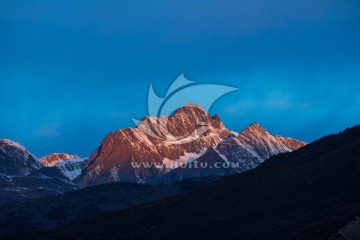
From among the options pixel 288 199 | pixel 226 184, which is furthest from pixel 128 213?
pixel 288 199

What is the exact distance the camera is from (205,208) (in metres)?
133

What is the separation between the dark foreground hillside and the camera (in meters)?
109

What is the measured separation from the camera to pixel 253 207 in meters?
126

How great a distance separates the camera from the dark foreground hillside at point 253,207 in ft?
358

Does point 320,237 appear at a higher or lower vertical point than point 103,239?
lower

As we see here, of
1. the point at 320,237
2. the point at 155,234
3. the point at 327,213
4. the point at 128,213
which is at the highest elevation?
the point at 128,213

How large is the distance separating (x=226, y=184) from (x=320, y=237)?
77342mm

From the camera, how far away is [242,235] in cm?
10594

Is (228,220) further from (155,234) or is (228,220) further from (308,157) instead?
(308,157)

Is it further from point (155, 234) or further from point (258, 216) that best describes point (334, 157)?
point (155, 234)

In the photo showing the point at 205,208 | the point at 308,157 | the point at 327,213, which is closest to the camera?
the point at 327,213

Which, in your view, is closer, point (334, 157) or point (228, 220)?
point (228, 220)

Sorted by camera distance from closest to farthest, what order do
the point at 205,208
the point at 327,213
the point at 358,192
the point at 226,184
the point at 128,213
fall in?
the point at 327,213 < the point at 358,192 < the point at 205,208 < the point at 128,213 < the point at 226,184

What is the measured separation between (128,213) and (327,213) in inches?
2232
